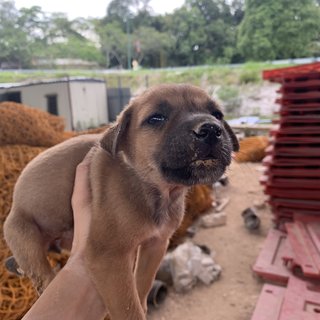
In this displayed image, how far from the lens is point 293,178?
364 centimetres

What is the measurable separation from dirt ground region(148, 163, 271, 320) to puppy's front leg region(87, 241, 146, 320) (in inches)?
67.6

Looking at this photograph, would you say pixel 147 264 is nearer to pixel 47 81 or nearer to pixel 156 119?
pixel 156 119

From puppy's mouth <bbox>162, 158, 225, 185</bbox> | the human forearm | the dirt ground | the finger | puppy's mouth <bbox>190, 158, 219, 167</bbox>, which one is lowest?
the dirt ground

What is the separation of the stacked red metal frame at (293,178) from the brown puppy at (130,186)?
1.61 meters

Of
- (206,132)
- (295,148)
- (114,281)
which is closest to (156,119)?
(206,132)

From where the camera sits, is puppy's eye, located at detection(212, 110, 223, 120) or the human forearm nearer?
the human forearm

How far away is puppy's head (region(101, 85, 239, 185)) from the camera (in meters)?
1.21

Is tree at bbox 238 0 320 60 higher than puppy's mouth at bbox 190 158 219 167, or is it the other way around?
tree at bbox 238 0 320 60

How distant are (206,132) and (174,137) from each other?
136mm

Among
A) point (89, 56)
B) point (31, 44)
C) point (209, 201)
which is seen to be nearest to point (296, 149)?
point (209, 201)

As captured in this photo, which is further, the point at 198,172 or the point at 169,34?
the point at 169,34

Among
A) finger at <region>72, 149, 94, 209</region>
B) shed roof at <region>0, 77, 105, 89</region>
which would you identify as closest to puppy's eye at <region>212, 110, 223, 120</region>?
finger at <region>72, 149, 94, 209</region>

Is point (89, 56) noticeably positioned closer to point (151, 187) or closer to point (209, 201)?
point (209, 201)

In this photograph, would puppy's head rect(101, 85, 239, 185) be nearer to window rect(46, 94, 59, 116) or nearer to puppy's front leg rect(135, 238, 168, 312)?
puppy's front leg rect(135, 238, 168, 312)
